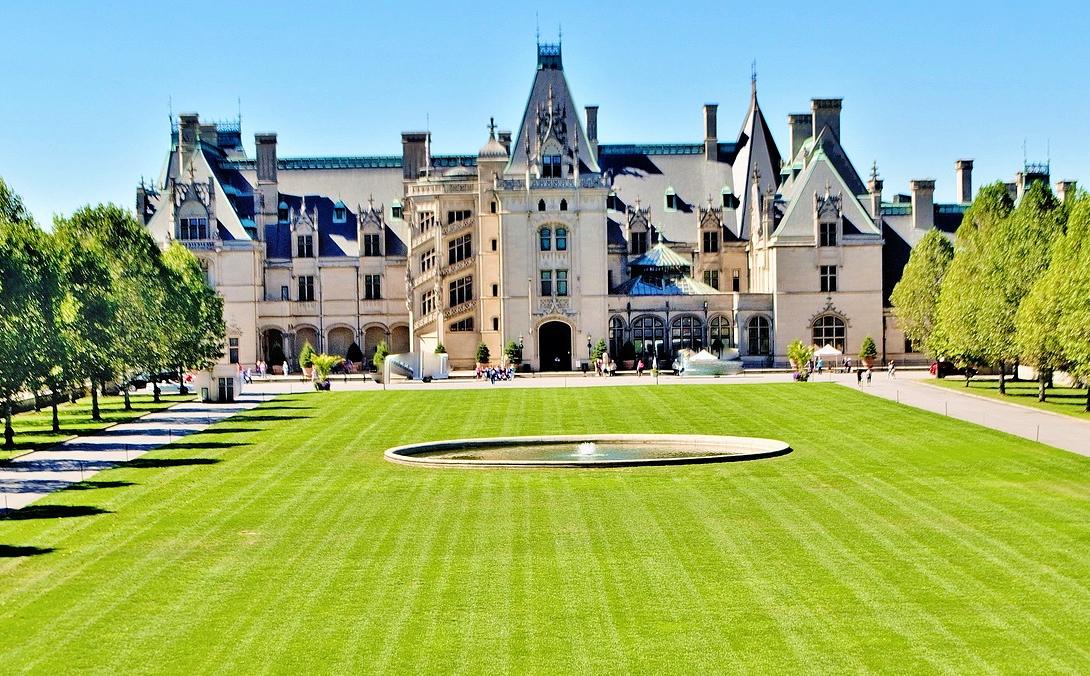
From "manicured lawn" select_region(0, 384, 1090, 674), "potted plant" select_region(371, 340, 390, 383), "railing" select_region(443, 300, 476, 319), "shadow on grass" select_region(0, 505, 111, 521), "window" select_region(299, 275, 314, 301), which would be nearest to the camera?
"manicured lawn" select_region(0, 384, 1090, 674)

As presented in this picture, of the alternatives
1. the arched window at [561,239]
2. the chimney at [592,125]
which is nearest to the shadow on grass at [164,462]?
the arched window at [561,239]

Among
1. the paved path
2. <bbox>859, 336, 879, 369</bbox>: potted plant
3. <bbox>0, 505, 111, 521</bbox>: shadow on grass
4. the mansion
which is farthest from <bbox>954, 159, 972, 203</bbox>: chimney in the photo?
<bbox>0, 505, 111, 521</bbox>: shadow on grass

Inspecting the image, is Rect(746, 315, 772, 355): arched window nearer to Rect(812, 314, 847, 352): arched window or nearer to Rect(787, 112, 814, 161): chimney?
Rect(812, 314, 847, 352): arched window

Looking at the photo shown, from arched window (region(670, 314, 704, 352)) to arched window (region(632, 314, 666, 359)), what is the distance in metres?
0.71

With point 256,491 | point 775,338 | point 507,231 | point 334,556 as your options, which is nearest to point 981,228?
point 775,338

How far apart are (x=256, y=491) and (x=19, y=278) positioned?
14.5 meters

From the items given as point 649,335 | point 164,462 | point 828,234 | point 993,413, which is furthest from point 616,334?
point 164,462

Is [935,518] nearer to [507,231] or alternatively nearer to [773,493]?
[773,493]

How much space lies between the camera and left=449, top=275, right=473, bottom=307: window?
9956 centimetres

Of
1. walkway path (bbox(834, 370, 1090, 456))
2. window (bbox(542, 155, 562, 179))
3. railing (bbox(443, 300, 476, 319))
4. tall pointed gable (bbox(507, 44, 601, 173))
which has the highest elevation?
tall pointed gable (bbox(507, 44, 601, 173))

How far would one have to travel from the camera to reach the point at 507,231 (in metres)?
96.5

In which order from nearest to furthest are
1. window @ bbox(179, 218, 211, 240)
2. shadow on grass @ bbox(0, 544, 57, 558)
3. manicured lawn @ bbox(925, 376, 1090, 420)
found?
1. shadow on grass @ bbox(0, 544, 57, 558)
2. manicured lawn @ bbox(925, 376, 1090, 420)
3. window @ bbox(179, 218, 211, 240)

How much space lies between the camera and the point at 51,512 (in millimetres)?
32156

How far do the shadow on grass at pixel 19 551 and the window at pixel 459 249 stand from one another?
72.4m
